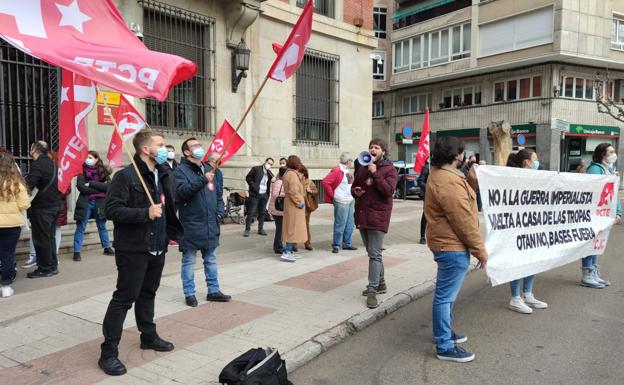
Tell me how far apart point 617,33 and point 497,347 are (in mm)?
31211

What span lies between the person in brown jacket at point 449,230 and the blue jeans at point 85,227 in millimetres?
6122

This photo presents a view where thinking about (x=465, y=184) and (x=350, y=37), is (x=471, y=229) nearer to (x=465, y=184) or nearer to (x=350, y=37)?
(x=465, y=184)

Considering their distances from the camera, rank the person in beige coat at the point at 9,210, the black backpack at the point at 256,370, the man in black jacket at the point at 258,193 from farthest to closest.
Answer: the man in black jacket at the point at 258,193, the person in beige coat at the point at 9,210, the black backpack at the point at 256,370

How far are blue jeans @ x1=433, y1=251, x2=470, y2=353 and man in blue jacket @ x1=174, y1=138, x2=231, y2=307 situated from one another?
2.55m

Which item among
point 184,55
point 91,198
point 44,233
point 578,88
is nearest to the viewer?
point 44,233

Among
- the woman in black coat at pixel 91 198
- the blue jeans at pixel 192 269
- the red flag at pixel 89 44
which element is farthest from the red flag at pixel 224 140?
the red flag at pixel 89 44

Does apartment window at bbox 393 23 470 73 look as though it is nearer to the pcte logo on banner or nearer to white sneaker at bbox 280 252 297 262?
the pcte logo on banner

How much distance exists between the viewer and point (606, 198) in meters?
7.04

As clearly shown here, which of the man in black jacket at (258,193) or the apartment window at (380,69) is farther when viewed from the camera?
the apartment window at (380,69)

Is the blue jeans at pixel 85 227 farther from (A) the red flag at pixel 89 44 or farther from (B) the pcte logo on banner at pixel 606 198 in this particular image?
(B) the pcte logo on banner at pixel 606 198

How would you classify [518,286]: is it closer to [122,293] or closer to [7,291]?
[122,293]

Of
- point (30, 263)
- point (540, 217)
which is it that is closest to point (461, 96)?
point (540, 217)

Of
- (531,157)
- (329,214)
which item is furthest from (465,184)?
(329,214)

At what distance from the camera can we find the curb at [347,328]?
4.26 m
